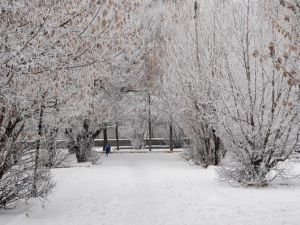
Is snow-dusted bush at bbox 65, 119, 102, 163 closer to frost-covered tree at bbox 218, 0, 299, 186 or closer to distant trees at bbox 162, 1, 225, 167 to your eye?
distant trees at bbox 162, 1, 225, 167

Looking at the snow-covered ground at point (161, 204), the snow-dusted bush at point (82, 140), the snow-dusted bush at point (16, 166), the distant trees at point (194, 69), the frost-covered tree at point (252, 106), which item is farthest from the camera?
the snow-dusted bush at point (82, 140)

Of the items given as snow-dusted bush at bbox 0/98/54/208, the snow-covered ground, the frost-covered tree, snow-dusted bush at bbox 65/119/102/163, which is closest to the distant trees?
the frost-covered tree

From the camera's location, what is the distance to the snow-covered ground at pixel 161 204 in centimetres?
920

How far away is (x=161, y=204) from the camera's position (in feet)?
35.9

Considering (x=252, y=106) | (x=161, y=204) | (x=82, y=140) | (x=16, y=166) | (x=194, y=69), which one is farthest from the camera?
(x=82, y=140)

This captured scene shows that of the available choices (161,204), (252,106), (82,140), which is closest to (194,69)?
(252,106)

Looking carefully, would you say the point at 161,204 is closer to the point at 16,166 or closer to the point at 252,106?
the point at 16,166

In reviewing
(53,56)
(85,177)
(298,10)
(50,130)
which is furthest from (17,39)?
(85,177)

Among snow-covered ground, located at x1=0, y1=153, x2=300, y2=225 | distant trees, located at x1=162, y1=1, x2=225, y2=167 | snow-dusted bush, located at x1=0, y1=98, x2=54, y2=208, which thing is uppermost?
distant trees, located at x1=162, y1=1, x2=225, y2=167

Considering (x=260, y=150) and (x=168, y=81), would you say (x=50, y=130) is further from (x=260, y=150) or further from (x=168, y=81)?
(x=168, y=81)

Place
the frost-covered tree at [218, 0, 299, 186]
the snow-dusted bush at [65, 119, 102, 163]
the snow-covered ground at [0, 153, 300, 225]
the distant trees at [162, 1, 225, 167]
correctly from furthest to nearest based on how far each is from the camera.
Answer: the snow-dusted bush at [65, 119, 102, 163]
the distant trees at [162, 1, 225, 167]
the frost-covered tree at [218, 0, 299, 186]
the snow-covered ground at [0, 153, 300, 225]

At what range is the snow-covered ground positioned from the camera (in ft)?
30.2

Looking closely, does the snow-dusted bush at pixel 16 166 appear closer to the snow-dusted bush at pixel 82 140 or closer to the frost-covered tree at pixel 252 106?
the frost-covered tree at pixel 252 106

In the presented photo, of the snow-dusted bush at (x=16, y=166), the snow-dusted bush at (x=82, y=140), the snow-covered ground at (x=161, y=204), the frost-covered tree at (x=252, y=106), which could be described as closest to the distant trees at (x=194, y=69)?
the frost-covered tree at (x=252, y=106)
